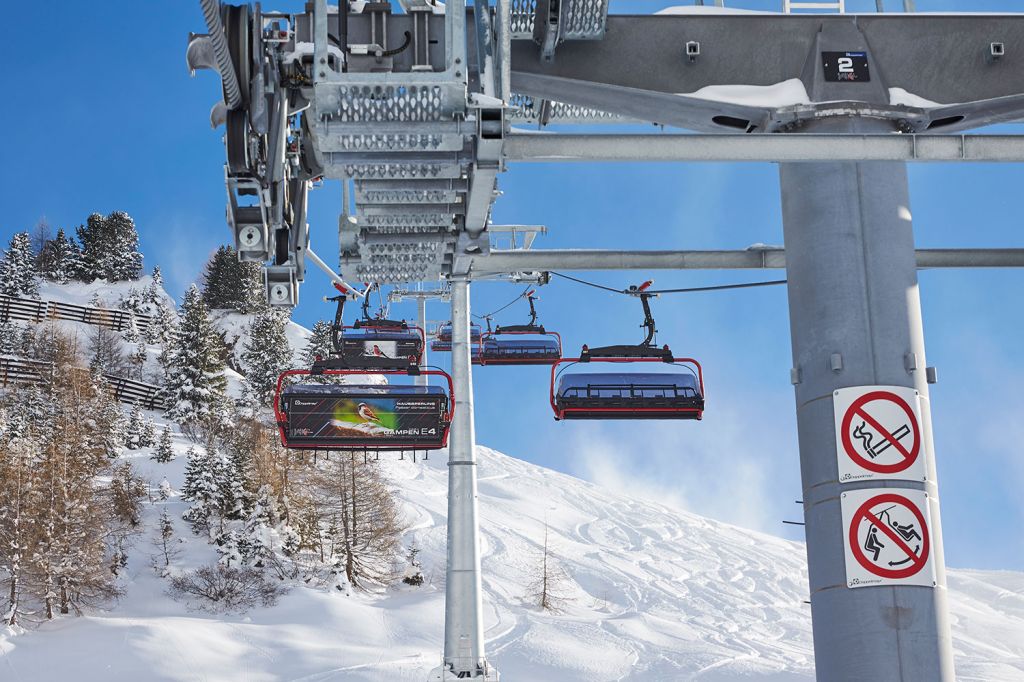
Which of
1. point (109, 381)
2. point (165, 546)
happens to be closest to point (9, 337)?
point (109, 381)

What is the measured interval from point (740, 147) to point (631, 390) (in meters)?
8.09

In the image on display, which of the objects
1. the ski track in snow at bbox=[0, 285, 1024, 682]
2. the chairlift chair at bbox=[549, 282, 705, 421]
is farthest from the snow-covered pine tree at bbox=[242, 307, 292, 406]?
the chairlift chair at bbox=[549, 282, 705, 421]

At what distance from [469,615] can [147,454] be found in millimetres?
43781

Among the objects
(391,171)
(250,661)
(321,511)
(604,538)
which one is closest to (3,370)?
(321,511)

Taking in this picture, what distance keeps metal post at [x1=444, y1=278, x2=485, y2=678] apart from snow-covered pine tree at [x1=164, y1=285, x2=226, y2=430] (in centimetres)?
4813

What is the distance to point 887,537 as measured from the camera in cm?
749

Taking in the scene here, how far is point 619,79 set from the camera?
27.3ft

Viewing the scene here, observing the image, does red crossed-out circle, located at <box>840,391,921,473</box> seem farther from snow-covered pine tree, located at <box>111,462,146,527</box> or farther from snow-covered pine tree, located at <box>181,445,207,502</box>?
snow-covered pine tree, located at <box>111,462,146,527</box>

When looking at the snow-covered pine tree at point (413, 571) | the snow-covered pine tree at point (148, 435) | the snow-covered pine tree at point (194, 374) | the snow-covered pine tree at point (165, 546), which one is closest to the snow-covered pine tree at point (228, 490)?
the snow-covered pine tree at point (165, 546)

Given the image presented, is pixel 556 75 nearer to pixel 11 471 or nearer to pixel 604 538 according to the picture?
pixel 11 471

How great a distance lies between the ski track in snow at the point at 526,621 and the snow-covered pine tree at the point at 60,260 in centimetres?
3962

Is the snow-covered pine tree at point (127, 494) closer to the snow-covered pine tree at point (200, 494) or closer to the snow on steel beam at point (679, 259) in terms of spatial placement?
the snow-covered pine tree at point (200, 494)

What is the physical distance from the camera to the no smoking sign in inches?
300

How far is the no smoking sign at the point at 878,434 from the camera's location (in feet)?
25.0
